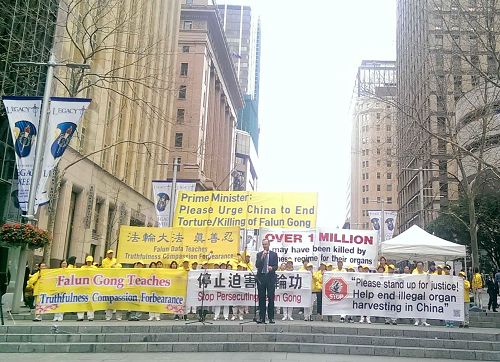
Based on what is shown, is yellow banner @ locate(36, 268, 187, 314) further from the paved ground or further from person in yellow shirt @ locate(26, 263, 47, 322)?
the paved ground

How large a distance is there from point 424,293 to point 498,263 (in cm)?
3491

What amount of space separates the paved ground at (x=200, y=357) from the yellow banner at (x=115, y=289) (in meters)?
3.93

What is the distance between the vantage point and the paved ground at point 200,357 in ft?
31.0

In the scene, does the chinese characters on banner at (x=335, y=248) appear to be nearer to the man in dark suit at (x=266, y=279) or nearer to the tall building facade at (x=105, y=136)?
the man in dark suit at (x=266, y=279)

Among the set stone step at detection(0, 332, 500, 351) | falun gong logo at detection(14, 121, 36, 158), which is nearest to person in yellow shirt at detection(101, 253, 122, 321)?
stone step at detection(0, 332, 500, 351)

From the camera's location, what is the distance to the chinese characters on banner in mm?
17016

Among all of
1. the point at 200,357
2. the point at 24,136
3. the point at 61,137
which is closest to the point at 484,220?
the point at 61,137

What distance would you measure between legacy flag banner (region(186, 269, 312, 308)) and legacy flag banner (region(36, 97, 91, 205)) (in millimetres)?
5240

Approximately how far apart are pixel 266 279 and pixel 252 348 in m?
2.48

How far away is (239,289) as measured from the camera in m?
14.6

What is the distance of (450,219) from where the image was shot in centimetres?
4675

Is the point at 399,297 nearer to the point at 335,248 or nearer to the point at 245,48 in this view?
the point at 335,248

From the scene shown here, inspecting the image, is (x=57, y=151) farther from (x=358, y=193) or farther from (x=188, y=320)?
(x=358, y=193)

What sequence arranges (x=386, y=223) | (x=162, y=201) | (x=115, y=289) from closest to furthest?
(x=115, y=289), (x=162, y=201), (x=386, y=223)
